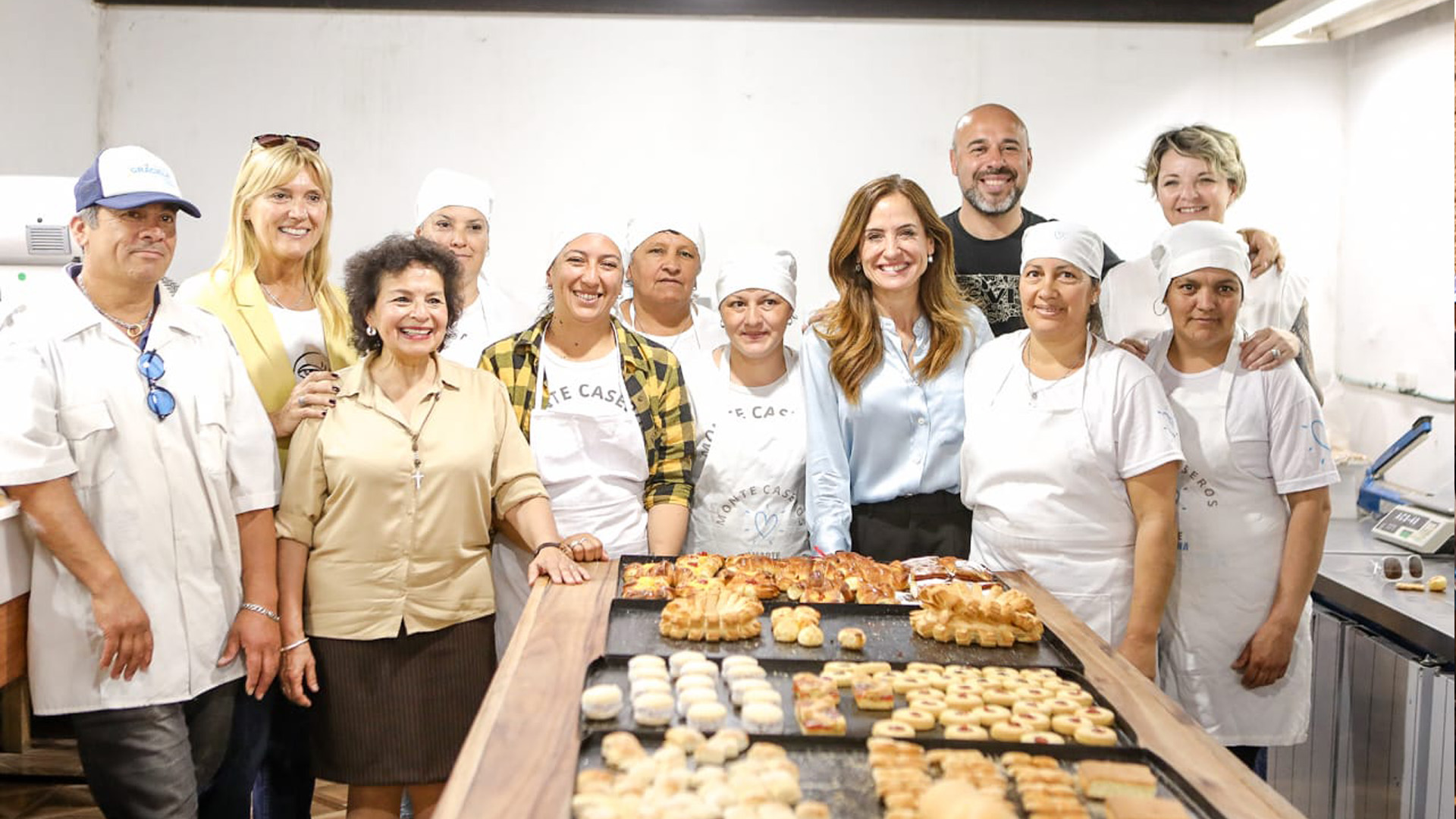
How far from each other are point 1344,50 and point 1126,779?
5.22 m

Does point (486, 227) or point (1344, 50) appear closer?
point (486, 227)

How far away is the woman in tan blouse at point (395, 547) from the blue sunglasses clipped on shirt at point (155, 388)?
0.33m

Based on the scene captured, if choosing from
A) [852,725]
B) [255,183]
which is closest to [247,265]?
[255,183]

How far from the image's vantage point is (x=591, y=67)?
18.5 ft

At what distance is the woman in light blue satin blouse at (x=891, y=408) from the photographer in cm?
308

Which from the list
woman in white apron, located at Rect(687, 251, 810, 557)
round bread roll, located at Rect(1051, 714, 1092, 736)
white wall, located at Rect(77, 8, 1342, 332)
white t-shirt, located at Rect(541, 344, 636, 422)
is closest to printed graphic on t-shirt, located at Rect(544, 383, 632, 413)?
white t-shirt, located at Rect(541, 344, 636, 422)

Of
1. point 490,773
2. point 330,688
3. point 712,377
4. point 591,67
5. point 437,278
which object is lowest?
point 330,688

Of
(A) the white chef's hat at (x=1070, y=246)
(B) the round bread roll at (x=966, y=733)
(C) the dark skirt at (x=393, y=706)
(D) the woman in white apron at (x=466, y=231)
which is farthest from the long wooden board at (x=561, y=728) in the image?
(D) the woman in white apron at (x=466, y=231)

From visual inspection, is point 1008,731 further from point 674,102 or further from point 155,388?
point 674,102

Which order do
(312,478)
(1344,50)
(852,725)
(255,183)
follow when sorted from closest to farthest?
(852,725), (312,478), (255,183), (1344,50)

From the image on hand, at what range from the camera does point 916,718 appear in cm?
182

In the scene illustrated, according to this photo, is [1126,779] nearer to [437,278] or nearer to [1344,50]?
[437,278]

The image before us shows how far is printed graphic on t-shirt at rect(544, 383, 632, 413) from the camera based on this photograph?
3135 mm

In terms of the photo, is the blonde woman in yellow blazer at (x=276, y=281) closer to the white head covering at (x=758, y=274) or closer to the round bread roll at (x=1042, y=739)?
the white head covering at (x=758, y=274)
